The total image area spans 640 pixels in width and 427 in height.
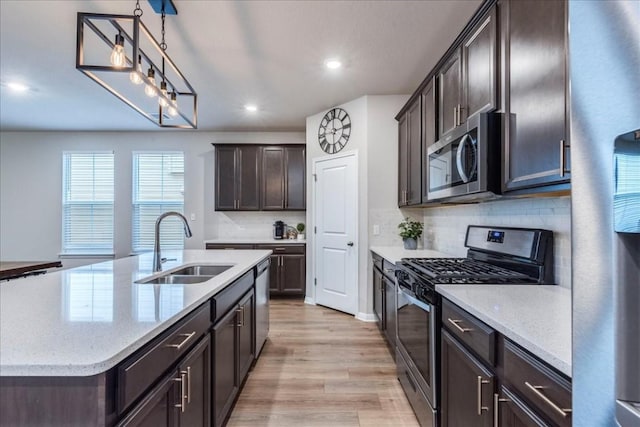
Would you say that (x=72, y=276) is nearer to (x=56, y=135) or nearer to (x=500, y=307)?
(x=500, y=307)

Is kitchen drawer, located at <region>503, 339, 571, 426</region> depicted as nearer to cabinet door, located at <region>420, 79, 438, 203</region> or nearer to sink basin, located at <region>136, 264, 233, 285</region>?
sink basin, located at <region>136, 264, 233, 285</region>

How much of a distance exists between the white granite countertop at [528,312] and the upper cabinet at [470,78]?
3.17 ft

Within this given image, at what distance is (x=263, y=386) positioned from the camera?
7.65ft

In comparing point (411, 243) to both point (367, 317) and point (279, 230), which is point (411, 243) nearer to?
point (367, 317)

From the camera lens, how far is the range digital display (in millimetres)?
1964

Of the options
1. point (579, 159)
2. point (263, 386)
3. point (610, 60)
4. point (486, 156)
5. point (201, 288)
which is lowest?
point (263, 386)

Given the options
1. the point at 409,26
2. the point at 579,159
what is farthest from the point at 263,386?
the point at 409,26

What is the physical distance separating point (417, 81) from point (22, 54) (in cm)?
382

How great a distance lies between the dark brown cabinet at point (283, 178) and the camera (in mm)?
4996

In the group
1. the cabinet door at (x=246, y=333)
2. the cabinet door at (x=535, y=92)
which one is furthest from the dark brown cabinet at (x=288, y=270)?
the cabinet door at (x=535, y=92)

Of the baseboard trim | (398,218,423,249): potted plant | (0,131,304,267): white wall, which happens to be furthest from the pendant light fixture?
the baseboard trim

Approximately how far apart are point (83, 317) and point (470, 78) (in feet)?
7.47

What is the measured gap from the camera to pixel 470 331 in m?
1.26

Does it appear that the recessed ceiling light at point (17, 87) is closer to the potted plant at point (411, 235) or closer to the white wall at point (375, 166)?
the white wall at point (375, 166)
